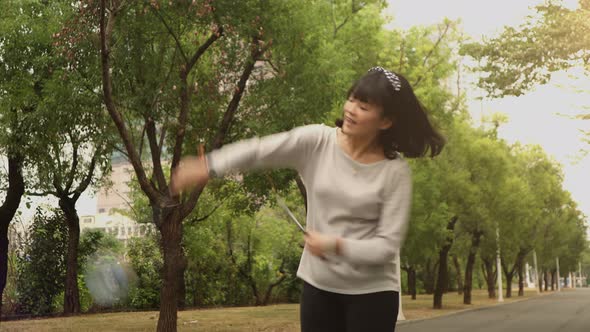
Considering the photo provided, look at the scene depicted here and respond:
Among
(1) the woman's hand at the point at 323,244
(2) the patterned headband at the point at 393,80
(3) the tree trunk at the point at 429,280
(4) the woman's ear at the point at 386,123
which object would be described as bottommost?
(3) the tree trunk at the point at 429,280

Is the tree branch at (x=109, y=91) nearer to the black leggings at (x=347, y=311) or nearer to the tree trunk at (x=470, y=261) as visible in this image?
the black leggings at (x=347, y=311)

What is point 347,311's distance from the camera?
285cm

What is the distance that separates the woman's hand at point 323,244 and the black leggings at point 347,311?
0.59 feet

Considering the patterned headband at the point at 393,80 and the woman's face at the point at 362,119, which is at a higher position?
the patterned headband at the point at 393,80

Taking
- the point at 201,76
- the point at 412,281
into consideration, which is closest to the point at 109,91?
the point at 201,76

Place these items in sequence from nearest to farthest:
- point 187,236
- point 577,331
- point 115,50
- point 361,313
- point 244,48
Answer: point 361,313 < point 115,50 < point 244,48 < point 577,331 < point 187,236

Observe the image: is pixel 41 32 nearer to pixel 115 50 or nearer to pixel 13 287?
pixel 115 50

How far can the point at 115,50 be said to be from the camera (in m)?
14.8

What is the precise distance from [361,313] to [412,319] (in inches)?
879

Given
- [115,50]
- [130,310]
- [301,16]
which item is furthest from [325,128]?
[130,310]

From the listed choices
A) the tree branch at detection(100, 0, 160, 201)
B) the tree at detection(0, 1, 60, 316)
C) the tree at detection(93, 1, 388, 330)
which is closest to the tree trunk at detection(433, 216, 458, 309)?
the tree at detection(93, 1, 388, 330)

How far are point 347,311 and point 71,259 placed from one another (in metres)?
24.6

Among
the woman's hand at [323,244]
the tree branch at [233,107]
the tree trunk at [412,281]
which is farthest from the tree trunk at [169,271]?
the tree trunk at [412,281]

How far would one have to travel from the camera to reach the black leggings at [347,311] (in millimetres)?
2820
